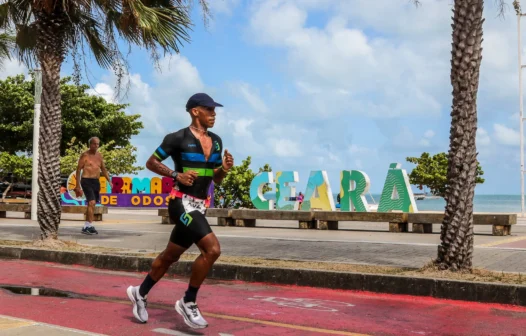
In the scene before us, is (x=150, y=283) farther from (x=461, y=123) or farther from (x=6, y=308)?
(x=461, y=123)

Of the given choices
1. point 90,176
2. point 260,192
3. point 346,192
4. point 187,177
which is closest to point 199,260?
point 187,177

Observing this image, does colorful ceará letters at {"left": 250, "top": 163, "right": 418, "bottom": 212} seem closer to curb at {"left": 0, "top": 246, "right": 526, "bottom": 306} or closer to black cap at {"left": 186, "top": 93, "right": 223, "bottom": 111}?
curb at {"left": 0, "top": 246, "right": 526, "bottom": 306}

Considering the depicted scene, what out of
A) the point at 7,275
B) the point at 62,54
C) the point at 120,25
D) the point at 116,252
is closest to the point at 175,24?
the point at 120,25

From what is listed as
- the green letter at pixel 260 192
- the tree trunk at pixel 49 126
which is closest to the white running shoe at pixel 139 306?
the tree trunk at pixel 49 126

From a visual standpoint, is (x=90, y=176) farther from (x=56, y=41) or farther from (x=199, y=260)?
(x=199, y=260)

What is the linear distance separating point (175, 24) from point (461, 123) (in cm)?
657

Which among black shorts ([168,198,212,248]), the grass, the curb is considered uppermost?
black shorts ([168,198,212,248])

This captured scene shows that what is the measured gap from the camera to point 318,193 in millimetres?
22391

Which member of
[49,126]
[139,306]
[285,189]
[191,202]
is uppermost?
[49,126]

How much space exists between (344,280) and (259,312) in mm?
1989

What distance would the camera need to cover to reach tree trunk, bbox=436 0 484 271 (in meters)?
8.42

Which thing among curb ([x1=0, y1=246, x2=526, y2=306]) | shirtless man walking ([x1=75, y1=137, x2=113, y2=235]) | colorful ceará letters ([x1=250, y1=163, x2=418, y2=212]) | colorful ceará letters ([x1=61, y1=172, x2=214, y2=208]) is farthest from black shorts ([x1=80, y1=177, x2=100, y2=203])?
colorful ceará letters ([x1=61, y1=172, x2=214, y2=208])

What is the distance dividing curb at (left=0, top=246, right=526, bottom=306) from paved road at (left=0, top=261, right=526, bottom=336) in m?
0.12

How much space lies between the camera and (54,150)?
12.4 metres
